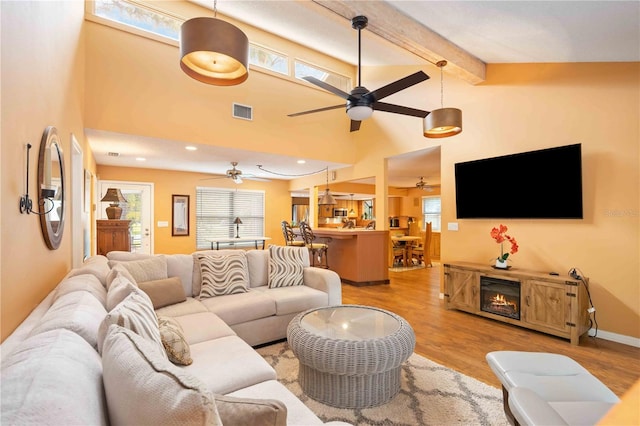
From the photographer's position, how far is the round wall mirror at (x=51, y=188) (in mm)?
1726

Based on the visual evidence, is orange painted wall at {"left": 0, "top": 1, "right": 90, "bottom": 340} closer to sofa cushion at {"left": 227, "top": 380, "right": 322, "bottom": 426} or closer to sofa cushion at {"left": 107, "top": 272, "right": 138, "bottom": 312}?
sofa cushion at {"left": 107, "top": 272, "right": 138, "bottom": 312}

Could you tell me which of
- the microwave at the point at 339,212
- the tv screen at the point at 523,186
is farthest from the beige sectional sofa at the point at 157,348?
the microwave at the point at 339,212

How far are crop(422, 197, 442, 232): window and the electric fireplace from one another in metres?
6.08

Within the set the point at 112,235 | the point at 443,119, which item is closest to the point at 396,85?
the point at 443,119

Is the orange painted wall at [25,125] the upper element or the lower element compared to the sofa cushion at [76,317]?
upper

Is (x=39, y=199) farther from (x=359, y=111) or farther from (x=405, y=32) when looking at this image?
(x=405, y=32)

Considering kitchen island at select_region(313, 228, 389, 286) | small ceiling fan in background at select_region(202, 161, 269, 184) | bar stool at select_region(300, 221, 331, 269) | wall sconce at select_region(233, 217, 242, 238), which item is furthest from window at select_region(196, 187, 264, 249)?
kitchen island at select_region(313, 228, 389, 286)

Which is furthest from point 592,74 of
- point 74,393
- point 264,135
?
point 74,393

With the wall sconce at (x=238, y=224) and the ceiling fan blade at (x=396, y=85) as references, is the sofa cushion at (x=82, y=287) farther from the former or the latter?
the wall sconce at (x=238, y=224)

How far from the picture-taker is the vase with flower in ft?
12.1

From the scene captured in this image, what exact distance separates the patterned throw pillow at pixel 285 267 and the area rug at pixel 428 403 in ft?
3.53

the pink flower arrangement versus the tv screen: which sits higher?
the tv screen

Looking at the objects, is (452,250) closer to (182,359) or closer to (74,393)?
(182,359)

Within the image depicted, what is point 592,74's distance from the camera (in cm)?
322
